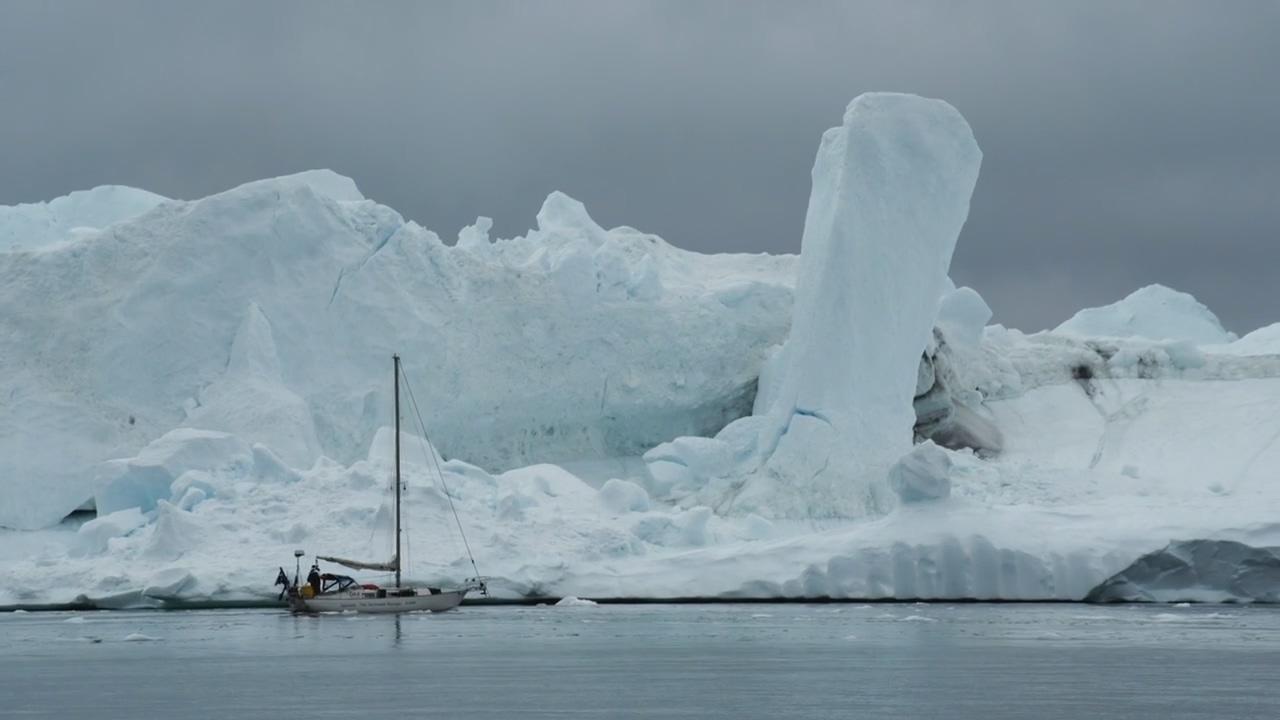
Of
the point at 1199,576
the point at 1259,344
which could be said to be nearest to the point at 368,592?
the point at 1199,576

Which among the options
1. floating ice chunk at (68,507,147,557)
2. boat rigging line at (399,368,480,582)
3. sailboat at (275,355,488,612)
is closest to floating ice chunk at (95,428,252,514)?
floating ice chunk at (68,507,147,557)

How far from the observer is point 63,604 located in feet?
76.3

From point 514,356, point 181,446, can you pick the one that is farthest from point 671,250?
point 181,446

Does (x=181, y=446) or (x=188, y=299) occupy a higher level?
(x=188, y=299)

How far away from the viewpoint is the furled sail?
22.3m

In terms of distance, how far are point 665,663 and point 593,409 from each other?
13009 millimetres

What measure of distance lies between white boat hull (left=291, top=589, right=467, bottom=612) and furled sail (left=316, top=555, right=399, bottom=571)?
0.41 metres

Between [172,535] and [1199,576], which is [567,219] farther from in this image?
[1199,576]

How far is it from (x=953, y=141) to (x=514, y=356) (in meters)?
7.31

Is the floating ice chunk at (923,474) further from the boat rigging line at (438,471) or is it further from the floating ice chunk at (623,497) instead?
the boat rigging line at (438,471)

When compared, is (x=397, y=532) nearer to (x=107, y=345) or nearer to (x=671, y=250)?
(x=107, y=345)

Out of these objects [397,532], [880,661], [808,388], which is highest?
[808,388]

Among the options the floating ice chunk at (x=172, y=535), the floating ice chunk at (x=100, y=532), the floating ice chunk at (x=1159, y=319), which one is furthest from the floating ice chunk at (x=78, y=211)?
the floating ice chunk at (x=1159, y=319)

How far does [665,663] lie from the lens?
1614cm
